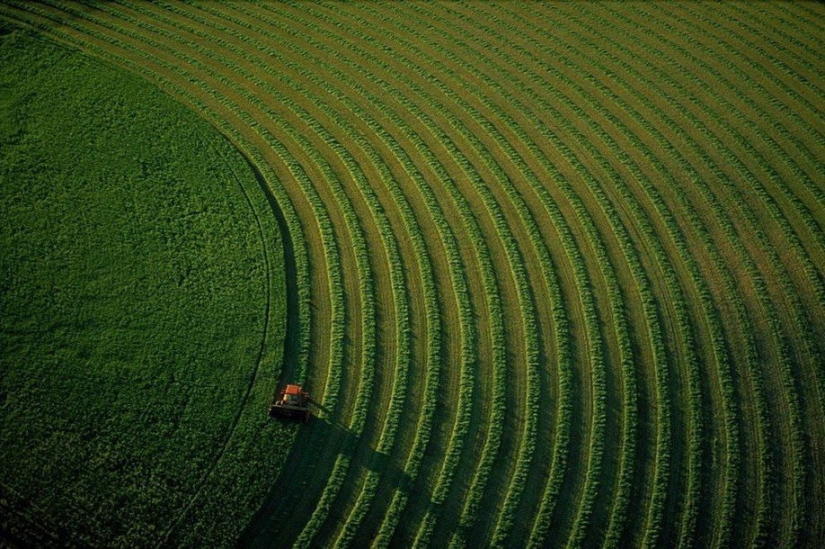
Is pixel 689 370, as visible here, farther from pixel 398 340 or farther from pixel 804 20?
pixel 804 20

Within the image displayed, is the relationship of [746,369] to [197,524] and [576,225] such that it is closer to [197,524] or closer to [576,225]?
[576,225]

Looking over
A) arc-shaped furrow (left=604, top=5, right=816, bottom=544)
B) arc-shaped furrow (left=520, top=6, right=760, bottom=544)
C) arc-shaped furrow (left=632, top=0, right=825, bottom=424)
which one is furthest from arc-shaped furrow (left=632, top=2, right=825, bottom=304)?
arc-shaped furrow (left=520, top=6, right=760, bottom=544)

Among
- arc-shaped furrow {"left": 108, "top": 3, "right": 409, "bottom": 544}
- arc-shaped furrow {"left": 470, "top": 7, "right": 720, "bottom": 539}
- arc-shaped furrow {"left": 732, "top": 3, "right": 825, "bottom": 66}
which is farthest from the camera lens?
arc-shaped furrow {"left": 732, "top": 3, "right": 825, "bottom": 66}

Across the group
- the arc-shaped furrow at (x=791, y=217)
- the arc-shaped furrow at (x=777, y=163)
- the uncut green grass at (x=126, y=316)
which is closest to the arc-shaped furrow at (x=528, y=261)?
the uncut green grass at (x=126, y=316)

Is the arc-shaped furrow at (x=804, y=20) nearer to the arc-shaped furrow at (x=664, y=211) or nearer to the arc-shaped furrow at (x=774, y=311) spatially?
the arc-shaped furrow at (x=774, y=311)

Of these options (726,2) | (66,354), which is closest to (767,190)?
(726,2)

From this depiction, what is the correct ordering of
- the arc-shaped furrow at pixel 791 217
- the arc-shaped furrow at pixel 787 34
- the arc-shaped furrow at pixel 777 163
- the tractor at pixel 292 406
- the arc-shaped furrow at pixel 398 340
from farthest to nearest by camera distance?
the arc-shaped furrow at pixel 787 34, the arc-shaped furrow at pixel 777 163, the arc-shaped furrow at pixel 791 217, the arc-shaped furrow at pixel 398 340, the tractor at pixel 292 406

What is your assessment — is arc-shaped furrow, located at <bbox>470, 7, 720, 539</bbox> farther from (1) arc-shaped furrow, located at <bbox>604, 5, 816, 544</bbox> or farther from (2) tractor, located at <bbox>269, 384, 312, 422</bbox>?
(2) tractor, located at <bbox>269, 384, 312, 422</bbox>
